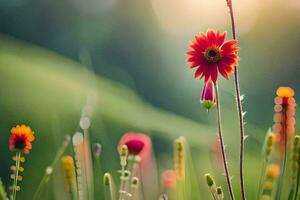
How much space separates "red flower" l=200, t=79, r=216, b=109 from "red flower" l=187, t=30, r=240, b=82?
0.12 ft

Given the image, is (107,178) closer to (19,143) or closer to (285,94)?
(19,143)

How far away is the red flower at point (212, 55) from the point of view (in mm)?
1276

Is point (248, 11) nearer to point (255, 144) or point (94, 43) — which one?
point (94, 43)

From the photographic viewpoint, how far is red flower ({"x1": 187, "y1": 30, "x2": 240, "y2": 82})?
4.19 ft

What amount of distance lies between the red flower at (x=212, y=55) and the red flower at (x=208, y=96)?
37 millimetres

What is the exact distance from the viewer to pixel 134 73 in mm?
5809

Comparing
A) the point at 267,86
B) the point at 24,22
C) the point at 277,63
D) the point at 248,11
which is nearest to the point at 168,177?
the point at 267,86


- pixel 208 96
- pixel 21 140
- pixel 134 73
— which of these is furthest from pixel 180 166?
pixel 134 73

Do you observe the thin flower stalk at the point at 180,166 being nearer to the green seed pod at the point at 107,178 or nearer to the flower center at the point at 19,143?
the green seed pod at the point at 107,178

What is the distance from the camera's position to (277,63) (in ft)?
18.8

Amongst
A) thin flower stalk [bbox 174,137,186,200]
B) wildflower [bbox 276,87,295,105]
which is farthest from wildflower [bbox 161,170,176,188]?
wildflower [bbox 276,87,295,105]

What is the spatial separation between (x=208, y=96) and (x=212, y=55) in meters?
0.10

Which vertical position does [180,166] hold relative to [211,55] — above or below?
below

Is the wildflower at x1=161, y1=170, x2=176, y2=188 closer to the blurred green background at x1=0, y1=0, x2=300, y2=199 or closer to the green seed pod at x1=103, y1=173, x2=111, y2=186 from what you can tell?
the blurred green background at x1=0, y1=0, x2=300, y2=199
